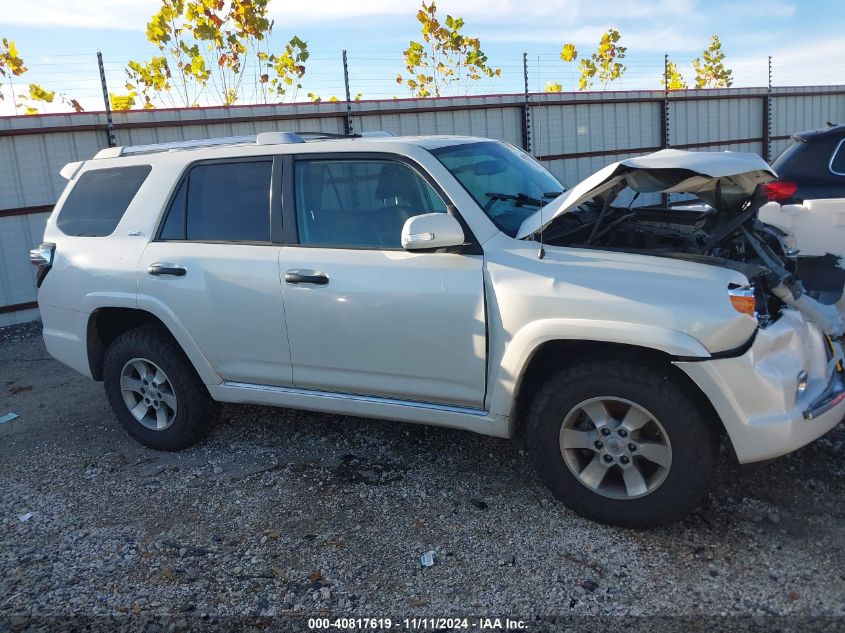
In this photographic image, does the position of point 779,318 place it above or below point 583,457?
above

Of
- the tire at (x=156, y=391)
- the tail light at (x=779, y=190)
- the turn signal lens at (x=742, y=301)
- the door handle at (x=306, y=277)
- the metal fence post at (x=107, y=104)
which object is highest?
the metal fence post at (x=107, y=104)

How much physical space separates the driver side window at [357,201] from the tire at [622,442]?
1.10m

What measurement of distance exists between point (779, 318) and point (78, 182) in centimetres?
426


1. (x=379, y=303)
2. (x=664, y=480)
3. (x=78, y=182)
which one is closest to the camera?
(x=664, y=480)

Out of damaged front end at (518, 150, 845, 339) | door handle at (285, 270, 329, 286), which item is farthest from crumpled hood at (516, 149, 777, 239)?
door handle at (285, 270, 329, 286)

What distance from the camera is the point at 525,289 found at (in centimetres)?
341

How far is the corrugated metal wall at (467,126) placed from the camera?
8.98 meters

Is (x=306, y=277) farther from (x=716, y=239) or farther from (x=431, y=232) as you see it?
(x=716, y=239)

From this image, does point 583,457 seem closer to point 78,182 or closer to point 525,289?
point 525,289

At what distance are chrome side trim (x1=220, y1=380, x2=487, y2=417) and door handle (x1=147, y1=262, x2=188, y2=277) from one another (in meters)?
0.68

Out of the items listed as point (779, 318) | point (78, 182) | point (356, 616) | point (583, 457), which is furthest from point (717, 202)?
point (78, 182)

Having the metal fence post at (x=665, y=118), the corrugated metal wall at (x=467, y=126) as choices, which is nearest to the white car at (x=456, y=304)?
the corrugated metal wall at (x=467, y=126)

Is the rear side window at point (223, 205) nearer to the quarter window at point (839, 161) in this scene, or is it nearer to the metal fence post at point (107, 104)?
the quarter window at point (839, 161)

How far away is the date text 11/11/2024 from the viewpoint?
9.42 ft
